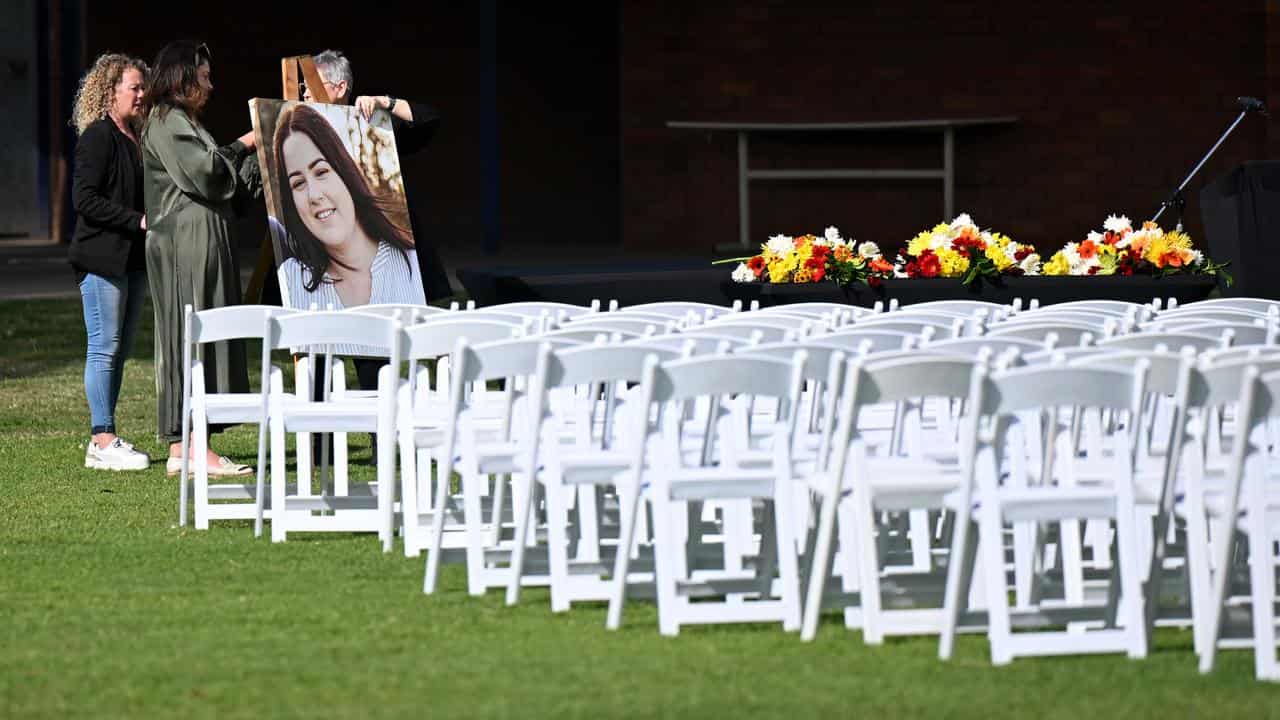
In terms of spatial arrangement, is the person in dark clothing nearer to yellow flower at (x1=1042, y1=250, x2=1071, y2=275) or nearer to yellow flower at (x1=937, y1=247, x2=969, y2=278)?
yellow flower at (x1=937, y1=247, x2=969, y2=278)

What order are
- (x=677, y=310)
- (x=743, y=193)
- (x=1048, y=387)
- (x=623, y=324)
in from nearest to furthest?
(x=1048, y=387) → (x=623, y=324) → (x=677, y=310) → (x=743, y=193)

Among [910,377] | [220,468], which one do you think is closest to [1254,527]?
[910,377]

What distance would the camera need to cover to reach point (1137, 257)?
986cm

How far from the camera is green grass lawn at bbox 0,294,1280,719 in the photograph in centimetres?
433

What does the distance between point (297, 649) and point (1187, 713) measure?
2.04 metres

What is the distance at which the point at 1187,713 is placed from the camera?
166 inches

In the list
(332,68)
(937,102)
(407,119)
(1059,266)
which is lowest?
(1059,266)

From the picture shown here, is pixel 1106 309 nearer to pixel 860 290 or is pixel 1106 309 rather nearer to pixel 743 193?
pixel 860 290

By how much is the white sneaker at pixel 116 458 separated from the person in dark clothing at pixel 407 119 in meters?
1.41

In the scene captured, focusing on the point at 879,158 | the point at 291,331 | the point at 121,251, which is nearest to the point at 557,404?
the point at 291,331

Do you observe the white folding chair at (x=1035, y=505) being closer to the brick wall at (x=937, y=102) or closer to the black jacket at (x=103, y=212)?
the black jacket at (x=103, y=212)

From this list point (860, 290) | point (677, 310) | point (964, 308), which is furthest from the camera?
point (860, 290)

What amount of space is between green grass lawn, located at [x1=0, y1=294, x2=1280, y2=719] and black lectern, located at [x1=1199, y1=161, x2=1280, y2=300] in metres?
6.03

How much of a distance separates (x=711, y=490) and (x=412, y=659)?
0.84 m
